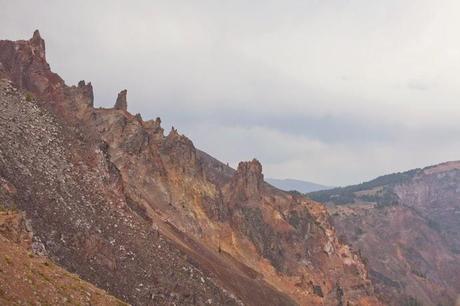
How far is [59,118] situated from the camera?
70.9 m

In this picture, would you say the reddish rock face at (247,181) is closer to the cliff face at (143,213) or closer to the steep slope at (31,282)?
the cliff face at (143,213)

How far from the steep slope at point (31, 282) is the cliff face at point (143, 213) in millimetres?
8806

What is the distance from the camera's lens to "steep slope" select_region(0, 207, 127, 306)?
32.0 m

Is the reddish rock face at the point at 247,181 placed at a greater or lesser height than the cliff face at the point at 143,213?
greater

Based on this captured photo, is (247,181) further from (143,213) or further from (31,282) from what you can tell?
(31,282)

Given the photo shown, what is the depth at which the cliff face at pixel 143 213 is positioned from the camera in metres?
55.6

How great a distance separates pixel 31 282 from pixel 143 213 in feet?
145

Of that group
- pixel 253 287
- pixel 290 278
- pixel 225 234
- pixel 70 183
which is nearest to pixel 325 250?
pixel 290 278

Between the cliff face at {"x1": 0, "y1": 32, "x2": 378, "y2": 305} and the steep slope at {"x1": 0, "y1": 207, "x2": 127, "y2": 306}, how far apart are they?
8806 millimetres

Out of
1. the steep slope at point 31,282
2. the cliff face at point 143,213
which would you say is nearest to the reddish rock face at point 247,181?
the cliff face at point 143,213

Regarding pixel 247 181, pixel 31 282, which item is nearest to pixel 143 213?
pixel 31 282

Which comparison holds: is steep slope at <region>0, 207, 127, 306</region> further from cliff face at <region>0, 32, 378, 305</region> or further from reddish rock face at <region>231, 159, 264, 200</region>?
reddish rock face at <region>231, 159, 264, 200</region>

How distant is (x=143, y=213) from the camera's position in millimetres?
78125

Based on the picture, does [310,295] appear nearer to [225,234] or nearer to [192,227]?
[225,234]
